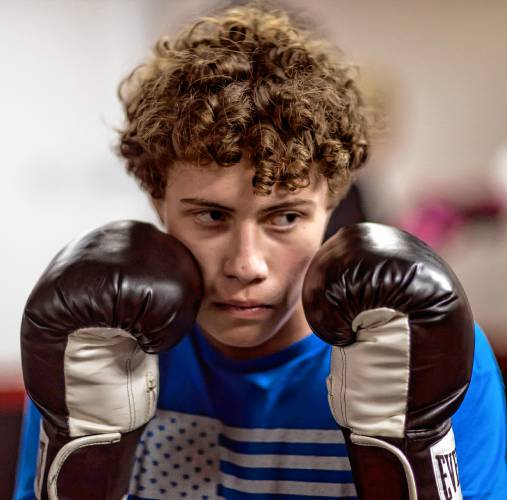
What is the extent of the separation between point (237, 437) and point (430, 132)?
3769mm

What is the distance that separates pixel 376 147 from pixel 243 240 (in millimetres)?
2225

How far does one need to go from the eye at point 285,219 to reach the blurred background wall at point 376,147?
181 centimetres

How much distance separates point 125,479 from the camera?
120 centimetres

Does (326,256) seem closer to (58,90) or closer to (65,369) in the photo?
(65,369)

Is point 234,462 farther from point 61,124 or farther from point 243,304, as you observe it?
point 61,124

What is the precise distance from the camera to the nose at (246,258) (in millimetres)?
1218

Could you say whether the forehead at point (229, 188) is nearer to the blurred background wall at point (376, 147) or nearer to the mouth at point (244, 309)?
the mouth at point (244, 309)

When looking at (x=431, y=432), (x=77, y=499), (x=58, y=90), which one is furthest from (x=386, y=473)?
(x=58, y=90)

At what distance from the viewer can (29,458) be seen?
1.43m

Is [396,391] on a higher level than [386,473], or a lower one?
higher

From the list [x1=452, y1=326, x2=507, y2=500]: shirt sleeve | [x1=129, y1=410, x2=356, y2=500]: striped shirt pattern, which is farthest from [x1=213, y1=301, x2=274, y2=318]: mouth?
[x1=452, y1=326, x2=507, y2=500]: shirt sleeve

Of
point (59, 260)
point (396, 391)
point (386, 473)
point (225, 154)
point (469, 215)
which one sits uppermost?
point (225, 154)

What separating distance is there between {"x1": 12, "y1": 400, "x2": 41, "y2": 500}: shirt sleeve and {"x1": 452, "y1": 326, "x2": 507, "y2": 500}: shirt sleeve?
0.74 m

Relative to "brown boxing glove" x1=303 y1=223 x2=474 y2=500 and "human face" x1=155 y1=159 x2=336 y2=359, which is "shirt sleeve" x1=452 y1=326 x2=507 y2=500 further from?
"human face" x1=155 y1=159 x2=336 y2=359
